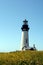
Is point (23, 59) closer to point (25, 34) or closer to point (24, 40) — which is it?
point (24, 40)

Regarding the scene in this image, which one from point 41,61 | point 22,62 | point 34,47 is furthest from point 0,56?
point 34,47

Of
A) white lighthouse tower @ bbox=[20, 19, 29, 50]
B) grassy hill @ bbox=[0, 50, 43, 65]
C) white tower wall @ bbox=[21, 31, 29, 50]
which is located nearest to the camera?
grassy hill @ bbox=[0, 50, 43, 65]

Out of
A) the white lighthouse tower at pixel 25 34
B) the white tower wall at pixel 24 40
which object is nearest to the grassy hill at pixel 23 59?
the white tower wall at pixel 24 40

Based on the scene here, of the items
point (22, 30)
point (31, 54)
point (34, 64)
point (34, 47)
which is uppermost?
point (22, 30)

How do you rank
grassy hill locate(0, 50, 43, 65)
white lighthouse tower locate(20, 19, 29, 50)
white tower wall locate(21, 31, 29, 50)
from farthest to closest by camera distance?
white lighthouse tower locate(20, 19, 29, 50), white tower wall locate(21, 31, 29, 50), grassy hill locate(0, 50, 43, 65)

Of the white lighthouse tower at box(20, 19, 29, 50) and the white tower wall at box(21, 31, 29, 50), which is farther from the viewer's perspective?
the white lighthouse tower at box(20, 19, 29, 50)

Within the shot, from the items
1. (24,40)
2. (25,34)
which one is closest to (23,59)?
(24,40)

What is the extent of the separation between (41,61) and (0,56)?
588 cm

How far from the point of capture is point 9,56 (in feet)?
99.3

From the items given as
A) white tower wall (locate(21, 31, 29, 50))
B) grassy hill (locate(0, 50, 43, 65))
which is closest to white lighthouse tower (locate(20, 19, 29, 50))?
white tower wall (locate(21, 31, 29, 50))

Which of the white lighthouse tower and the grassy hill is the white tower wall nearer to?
the white lighthouse tower

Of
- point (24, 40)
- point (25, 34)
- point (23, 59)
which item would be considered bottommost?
point (23, 59)

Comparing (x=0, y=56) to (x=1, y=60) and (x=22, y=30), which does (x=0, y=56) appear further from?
(x=22, y=30)

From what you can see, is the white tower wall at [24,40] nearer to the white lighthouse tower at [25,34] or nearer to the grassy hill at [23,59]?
the white lighthouse tower at [25,34]
